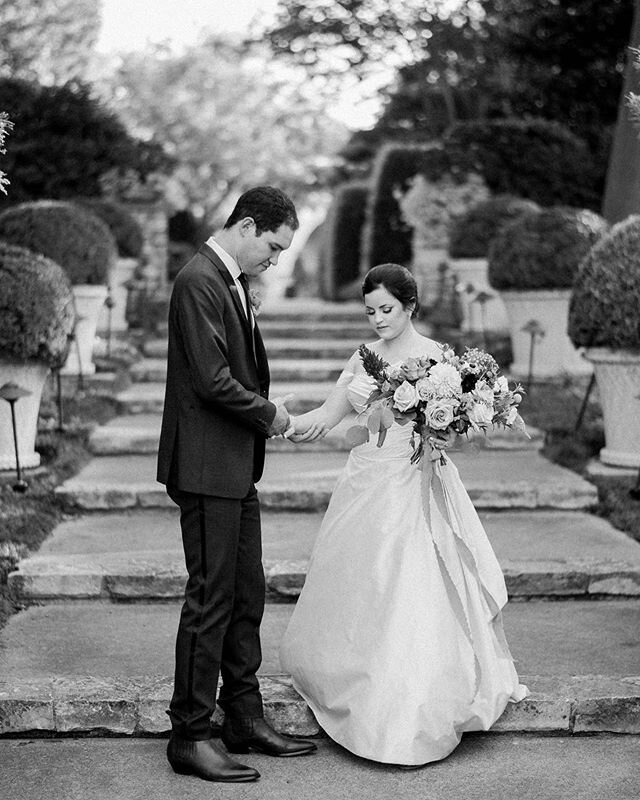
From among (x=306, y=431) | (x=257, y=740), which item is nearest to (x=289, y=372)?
(x=306, y=431)

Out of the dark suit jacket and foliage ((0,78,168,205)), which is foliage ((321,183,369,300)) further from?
the dark suit jacket

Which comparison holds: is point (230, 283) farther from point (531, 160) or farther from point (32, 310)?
point (531, 160)

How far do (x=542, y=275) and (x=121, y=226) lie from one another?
180 inches

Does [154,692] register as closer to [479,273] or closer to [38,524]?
[38,524]

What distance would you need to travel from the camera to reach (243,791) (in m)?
3.72

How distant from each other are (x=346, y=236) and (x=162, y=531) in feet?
39.8

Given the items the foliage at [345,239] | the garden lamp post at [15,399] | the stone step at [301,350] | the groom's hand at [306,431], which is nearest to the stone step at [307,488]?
the garden lamp post at [15,399]

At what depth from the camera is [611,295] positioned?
23.3ft

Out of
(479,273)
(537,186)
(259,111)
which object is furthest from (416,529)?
(259,111)

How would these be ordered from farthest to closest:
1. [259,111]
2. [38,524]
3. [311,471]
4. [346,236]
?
→ [259,111], [346,236], [311,471], [38,524]

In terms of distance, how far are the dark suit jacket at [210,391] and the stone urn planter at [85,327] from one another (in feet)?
18.7

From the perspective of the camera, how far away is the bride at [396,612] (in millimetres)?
3906

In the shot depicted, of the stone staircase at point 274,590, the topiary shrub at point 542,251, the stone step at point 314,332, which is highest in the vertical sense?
the topiary shrub at point 542,251

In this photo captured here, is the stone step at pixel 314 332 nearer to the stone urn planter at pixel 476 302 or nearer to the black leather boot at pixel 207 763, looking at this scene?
the stone urn planter at pixel 476 302
